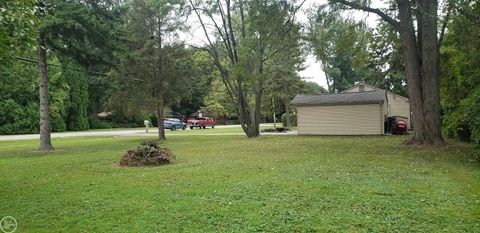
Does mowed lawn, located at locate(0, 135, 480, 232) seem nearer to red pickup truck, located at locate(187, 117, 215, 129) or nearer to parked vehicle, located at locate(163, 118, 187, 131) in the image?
parked vehicle, located at locate(163, 118, 187, 131)

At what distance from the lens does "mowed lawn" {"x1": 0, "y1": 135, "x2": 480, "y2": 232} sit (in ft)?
15.1

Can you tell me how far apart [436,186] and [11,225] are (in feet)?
22.4

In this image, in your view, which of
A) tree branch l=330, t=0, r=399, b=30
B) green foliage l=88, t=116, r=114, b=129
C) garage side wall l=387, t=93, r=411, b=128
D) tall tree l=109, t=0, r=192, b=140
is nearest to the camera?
tree branch l=330, t=0, r=399, b=30

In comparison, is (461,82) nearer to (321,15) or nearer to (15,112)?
(321,15)

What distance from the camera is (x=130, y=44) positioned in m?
21.0

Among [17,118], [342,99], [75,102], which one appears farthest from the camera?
[75,102]

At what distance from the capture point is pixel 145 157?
10812 millimetres

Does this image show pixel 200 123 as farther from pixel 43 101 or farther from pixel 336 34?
pixel 336 34

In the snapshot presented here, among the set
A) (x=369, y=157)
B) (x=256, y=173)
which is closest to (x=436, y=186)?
(x=256, y=173)

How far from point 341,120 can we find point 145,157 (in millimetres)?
16695

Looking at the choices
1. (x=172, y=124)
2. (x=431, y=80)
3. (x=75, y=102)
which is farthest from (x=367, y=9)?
(x=75, y=102)

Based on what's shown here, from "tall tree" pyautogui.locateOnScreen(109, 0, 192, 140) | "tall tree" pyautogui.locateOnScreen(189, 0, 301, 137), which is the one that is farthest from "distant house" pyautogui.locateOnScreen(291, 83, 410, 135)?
"tall tree" pyautogui.locateOnScreen(109, 0, 192, 140)

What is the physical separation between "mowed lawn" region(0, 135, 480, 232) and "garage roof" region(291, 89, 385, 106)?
13.6m

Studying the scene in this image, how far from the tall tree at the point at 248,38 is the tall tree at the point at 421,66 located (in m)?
2.33
